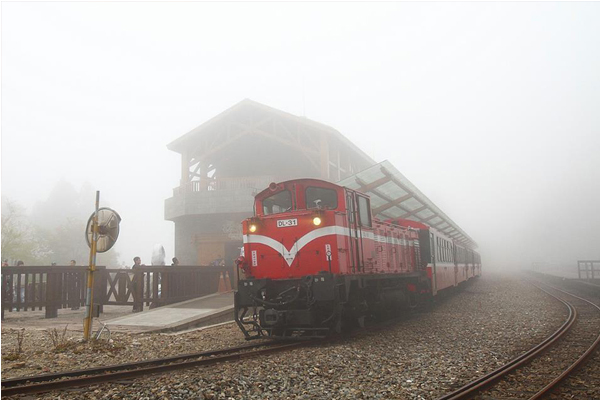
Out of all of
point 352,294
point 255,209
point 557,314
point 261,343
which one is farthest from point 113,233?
point 557,314

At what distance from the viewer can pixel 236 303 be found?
9.49 meters

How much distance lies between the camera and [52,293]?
14297mm

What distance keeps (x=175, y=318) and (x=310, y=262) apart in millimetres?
5238

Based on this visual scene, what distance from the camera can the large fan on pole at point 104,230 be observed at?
9.34m

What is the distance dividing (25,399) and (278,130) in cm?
2762

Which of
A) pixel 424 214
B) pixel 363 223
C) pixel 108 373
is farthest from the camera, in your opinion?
pixel 424 214

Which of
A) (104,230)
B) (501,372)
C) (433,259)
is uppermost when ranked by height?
(104,230)

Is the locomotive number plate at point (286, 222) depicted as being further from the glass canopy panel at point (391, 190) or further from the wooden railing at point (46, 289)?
the wooden railing at point (46, 289)

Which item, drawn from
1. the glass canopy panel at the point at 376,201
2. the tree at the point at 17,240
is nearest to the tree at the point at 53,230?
the tree at the point at 17,240

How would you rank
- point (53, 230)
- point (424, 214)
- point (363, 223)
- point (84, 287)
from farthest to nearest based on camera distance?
point (53, 230)
point (424, 214)
point (84, 287)
point (363, 223)

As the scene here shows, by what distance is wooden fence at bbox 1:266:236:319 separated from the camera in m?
13.8

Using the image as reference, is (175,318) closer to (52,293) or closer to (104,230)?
(104,230)

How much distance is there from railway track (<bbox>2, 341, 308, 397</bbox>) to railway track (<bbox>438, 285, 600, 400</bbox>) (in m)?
3.59

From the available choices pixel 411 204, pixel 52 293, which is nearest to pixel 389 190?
pixel 411 204
